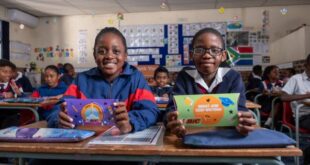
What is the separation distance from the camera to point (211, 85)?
4.50 feet

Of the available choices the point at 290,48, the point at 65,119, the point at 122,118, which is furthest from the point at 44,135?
the point at 290,48

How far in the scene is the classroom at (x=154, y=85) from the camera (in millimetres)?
935

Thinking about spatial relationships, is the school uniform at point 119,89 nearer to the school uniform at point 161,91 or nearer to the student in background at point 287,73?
the school uniform at point 161,91

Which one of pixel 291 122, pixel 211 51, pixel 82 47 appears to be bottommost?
pixel 291 122

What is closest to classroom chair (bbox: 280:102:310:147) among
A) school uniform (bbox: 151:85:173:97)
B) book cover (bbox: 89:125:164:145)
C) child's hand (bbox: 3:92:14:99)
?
school uniform (bbox: 151:85:173:97)

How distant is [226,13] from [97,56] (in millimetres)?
5406

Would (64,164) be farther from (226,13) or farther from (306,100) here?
(226,13)

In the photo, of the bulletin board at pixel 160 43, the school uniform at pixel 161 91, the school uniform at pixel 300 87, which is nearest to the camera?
the school uniform at pixel 300 87

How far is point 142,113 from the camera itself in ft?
4.32

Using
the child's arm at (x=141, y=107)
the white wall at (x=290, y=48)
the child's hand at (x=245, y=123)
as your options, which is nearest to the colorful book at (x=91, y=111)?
the child's arm at (x=141, y=107)

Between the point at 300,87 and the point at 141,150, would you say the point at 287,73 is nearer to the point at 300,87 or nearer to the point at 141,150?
the point at 300,87

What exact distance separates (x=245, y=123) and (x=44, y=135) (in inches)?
25.4

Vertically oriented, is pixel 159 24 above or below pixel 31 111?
above

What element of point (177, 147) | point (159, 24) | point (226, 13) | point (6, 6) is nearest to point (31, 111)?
point (177, 147)
